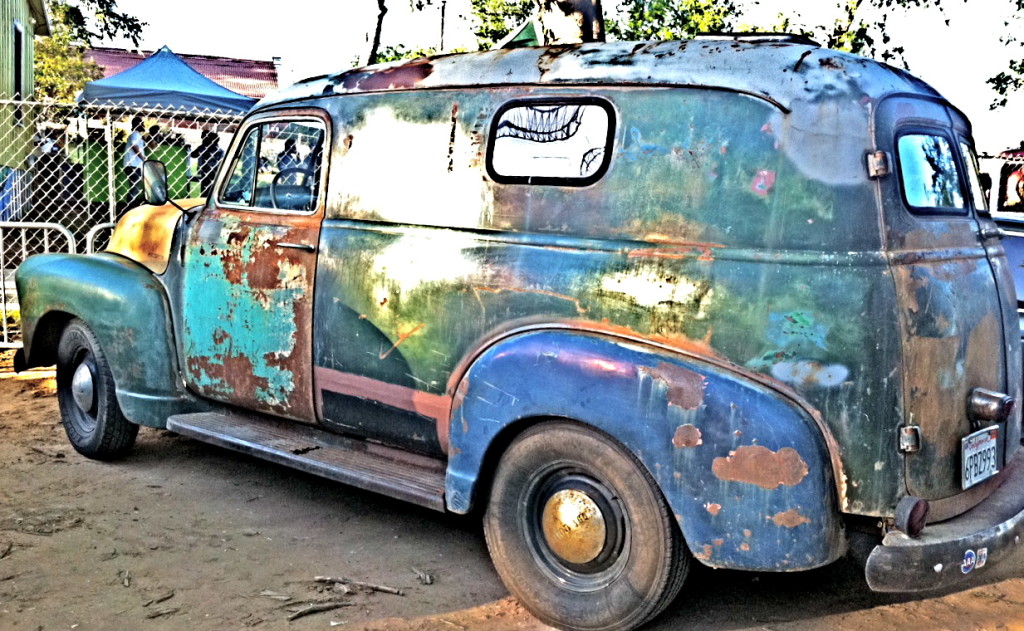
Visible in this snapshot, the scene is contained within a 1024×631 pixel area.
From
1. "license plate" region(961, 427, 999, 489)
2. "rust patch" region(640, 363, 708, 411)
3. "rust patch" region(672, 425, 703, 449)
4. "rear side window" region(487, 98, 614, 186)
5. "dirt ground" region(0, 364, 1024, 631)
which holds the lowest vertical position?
"dirt ground" region(0, 364, 1024, 631)

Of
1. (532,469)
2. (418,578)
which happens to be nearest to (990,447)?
(532,469)

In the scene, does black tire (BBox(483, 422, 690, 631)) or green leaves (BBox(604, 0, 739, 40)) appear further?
green leaves (BBox(604, 0, 739, 40))

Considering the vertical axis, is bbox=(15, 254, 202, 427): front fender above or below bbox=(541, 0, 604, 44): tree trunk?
below

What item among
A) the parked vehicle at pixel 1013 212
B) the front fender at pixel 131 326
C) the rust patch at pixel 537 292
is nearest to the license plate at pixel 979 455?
the parked vehicle at pixel 1013 212

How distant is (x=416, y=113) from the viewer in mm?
3953

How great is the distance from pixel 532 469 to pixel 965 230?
1826mm

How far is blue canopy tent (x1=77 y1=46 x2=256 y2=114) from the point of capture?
44.3ft

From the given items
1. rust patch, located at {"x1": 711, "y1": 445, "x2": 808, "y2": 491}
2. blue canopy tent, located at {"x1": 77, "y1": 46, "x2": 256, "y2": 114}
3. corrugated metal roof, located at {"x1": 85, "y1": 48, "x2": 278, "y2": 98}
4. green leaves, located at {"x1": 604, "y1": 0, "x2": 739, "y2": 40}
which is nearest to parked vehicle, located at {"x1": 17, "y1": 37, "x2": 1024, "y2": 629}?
rust patch, located at {"x1": 711, "y1": 445, "x2": 808, "y2": 491}

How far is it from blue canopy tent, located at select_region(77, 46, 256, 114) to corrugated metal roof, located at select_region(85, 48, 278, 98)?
62.5 ft

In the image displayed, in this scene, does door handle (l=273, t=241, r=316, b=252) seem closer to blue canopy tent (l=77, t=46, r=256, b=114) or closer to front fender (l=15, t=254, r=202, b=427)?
front fender (l=15, t=254, r=202, b=427)

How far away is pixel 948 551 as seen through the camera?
9.82 feet

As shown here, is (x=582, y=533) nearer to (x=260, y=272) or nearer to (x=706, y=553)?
(x=706, y=553)

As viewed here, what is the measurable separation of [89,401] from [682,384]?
366 centimetres

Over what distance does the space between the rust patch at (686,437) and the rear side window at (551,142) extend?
101 centimetres
